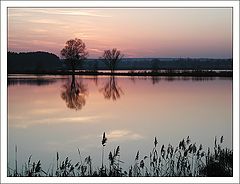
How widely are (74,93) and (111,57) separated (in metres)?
1.18

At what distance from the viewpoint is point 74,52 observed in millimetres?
6273

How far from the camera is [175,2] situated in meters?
3.68

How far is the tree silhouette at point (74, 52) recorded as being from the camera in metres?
6.18

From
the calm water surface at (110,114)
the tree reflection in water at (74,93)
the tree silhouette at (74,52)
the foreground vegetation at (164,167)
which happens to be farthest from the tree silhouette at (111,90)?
the foreground vegetation at (164,167)

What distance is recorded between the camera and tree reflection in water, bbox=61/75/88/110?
273 inches

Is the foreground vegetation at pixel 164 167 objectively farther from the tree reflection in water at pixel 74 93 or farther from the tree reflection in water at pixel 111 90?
the tree reflection in water at pixel 111 90

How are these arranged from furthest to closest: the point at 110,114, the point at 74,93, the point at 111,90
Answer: the point at 111,90, the point at 74,93, the point at 110,114

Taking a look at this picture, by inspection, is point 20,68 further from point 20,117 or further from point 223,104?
point 223,104

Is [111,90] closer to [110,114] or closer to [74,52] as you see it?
[110,114]

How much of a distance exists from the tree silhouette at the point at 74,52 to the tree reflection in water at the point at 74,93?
1.12 feet

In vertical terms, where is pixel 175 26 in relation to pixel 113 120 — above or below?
above

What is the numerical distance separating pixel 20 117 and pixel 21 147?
54 cm

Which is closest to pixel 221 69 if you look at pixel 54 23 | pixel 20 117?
pixel 54 23

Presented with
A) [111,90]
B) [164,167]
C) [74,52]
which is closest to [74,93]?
[111,90]
